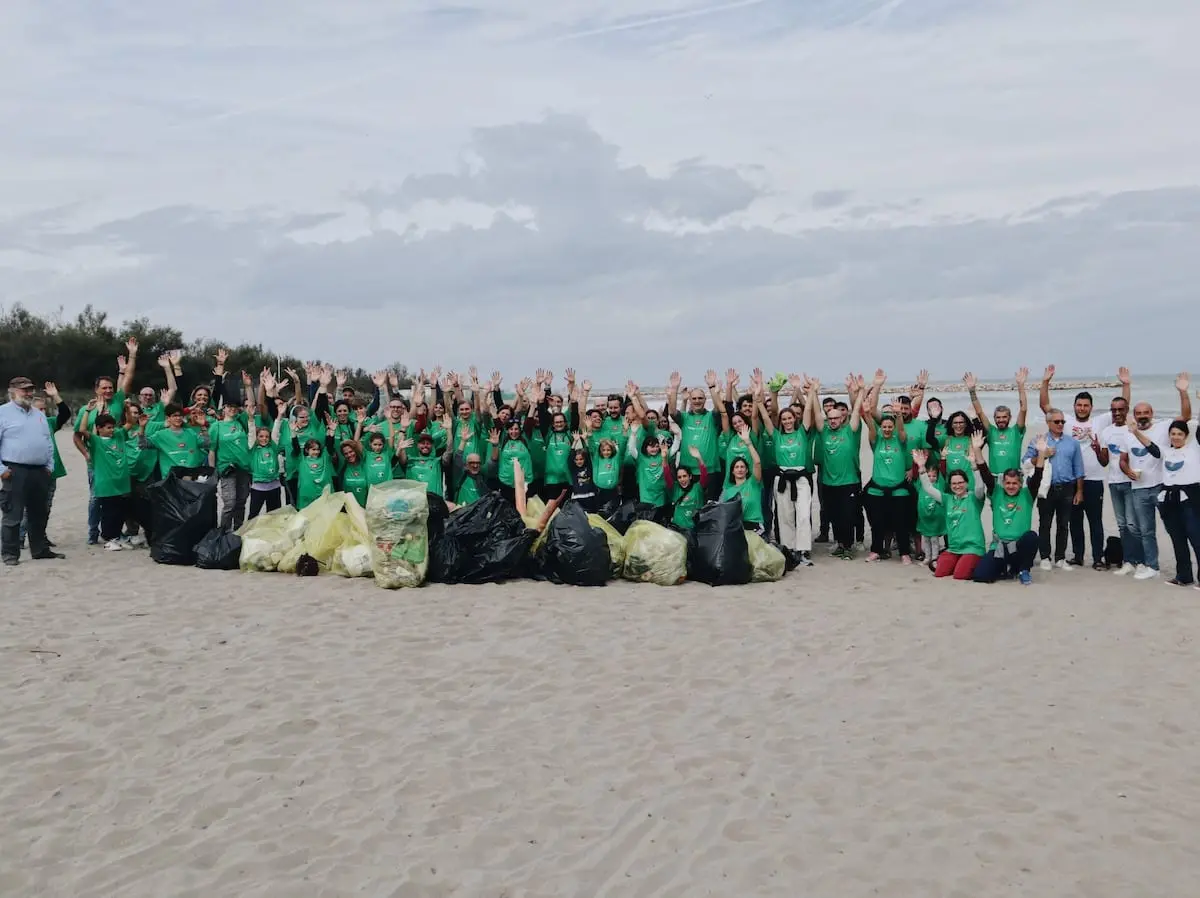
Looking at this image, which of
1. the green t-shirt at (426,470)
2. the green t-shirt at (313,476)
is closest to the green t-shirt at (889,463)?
the green t-shirt at (426,470)

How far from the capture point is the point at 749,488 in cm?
800

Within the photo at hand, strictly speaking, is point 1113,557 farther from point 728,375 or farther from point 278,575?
point 278,575

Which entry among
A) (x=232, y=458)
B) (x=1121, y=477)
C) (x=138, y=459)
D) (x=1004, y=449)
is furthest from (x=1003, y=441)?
(x=138, y=459)

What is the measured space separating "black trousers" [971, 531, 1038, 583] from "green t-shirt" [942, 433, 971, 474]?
2.47 ft

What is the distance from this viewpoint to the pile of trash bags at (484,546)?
6.95 metres

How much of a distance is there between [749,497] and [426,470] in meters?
2.88

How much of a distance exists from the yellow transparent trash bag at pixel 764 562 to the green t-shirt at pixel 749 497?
0.44m

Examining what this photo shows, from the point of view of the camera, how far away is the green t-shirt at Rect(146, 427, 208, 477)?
331 inches

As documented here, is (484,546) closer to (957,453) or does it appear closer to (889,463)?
(889,463)

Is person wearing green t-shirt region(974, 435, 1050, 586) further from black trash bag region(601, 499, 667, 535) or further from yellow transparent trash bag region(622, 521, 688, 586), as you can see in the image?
black trash bag region(601, 499, 667, 535)

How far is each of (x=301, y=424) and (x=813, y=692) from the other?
5519 mm

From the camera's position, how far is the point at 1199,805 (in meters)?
3.56

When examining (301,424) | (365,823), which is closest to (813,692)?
(365,823)

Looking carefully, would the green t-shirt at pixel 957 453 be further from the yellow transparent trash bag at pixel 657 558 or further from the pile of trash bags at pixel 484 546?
the yellow transparent trash bag at pixel 657 558
